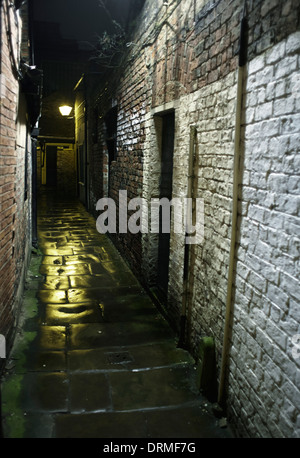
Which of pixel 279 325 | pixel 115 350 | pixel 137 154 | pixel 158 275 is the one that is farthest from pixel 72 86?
pixel 279 325

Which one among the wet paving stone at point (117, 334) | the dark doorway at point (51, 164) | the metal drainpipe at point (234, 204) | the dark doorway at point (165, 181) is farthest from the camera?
the dark doorway at point (51, 164)

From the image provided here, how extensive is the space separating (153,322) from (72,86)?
55.2ft

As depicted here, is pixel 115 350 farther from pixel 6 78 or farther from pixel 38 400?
pixel 6 78

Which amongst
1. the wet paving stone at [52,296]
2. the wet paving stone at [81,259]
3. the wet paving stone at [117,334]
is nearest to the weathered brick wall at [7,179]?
the wet paving stone at [117,334]

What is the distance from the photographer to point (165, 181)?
527 centimetres

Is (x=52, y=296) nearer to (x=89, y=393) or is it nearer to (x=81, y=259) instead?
(x=81, y=259)

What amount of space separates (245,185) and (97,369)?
95.4 inches

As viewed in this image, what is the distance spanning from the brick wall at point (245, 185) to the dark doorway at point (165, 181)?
36 cm

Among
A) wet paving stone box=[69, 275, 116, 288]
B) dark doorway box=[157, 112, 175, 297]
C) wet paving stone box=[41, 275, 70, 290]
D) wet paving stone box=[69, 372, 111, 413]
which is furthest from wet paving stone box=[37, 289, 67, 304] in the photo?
wet paving stone box=[69, 372, 111, 413]

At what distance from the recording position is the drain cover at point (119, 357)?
12.9ft

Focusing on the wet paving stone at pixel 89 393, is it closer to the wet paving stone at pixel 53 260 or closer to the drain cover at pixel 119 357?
the drain cover at pixel 119 357

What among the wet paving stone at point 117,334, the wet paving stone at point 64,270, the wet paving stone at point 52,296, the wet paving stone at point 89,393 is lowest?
the wet paving stone at point 89,393

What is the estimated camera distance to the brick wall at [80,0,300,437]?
87.3 inches

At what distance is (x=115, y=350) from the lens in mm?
4152
